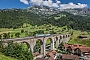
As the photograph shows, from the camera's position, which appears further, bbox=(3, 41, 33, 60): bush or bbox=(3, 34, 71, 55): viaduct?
bbox=(3, 34, 71, 55): viaduct

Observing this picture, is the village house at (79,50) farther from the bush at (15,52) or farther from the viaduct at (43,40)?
the bush at (15,52)

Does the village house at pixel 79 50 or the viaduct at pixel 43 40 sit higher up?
the viaduct at pixel 43 40

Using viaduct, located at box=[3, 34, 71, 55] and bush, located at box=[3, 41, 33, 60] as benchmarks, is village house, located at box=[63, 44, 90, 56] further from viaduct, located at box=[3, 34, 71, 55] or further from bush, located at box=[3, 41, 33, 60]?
bush, located at box=[3, 41, 33, 60]

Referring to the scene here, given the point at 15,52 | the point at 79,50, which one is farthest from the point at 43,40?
the point at 15,52

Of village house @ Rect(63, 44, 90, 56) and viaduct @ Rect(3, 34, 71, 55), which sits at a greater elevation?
viaduct @ Rect(3, 34, 71, 55)

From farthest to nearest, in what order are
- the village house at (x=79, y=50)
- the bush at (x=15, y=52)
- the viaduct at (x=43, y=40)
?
1. the village house at (x=79, y=50)
2. the viaduct at (x=43, y=40)
3. the bush at (x=15, y=52)

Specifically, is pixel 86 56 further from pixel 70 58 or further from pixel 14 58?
pixel 14 58

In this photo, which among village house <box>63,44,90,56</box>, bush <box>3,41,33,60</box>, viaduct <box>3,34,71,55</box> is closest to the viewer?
bush <box>3,41,33,60</box>

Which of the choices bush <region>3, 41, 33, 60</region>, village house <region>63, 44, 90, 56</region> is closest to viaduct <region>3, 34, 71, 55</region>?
bush <region>3, 41, 33, 60</region>

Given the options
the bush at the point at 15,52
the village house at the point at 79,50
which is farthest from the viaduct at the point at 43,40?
the village house at the point at 79,50

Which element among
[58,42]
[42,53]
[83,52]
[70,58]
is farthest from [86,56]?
[58,42]

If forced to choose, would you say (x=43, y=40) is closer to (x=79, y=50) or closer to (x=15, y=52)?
(x=79, y=50)
